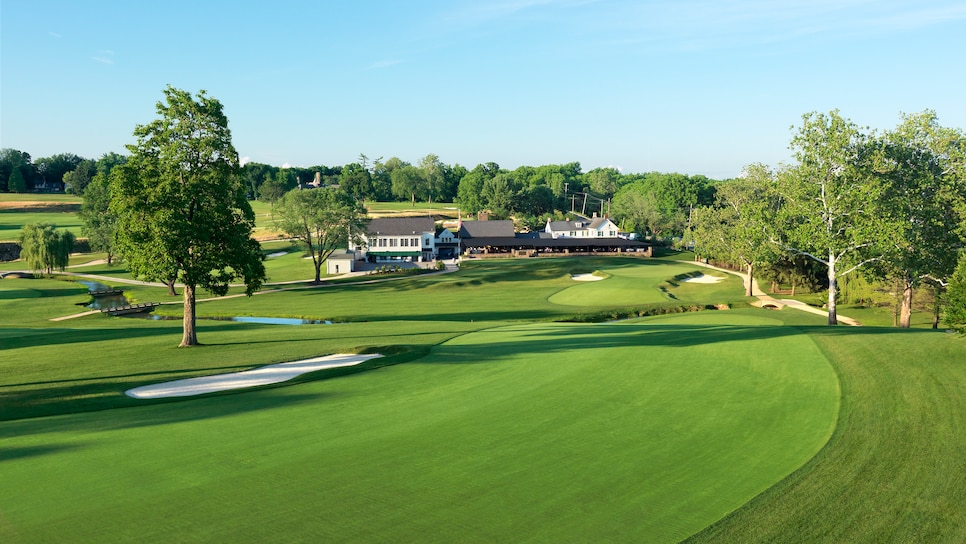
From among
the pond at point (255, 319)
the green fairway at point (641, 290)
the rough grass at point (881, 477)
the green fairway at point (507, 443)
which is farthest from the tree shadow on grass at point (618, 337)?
the pond at point (255, 319)

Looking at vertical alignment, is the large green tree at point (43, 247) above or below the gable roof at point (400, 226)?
below

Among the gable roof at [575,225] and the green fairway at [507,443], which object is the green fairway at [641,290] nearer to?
the green fairway at [507,443]

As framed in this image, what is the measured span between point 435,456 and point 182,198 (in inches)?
871

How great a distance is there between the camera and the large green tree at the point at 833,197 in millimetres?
42562

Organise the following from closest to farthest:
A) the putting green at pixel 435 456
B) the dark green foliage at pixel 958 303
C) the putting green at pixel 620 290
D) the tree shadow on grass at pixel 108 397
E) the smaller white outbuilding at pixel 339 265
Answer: the putting green at pixel 435 456, the tree shadow on grass at pixel 108 397, the dark green foliage at pixel 958 303, the putting green at pixel 620 290, the smaller white outbuilding at pixel 339 265

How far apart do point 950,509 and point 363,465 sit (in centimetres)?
1195

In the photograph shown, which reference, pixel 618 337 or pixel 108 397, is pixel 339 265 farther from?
pixel 108 397

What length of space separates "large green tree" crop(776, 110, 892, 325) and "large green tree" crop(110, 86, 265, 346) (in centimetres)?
3661

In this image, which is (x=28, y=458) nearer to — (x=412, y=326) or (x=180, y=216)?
(x=180, y=216)

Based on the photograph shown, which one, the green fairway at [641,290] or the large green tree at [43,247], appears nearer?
the green fairway at [641,290]

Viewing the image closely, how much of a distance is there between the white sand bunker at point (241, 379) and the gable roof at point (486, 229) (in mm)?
100278

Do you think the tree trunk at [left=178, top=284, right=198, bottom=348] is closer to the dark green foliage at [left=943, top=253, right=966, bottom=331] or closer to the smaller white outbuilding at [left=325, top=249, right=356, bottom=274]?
the dark green foliage at [left=943, top=253, right=966, bottom=331]

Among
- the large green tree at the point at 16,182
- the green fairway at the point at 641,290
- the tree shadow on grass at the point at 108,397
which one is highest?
the large green tree at the point at 16,182

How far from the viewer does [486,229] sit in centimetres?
13138
